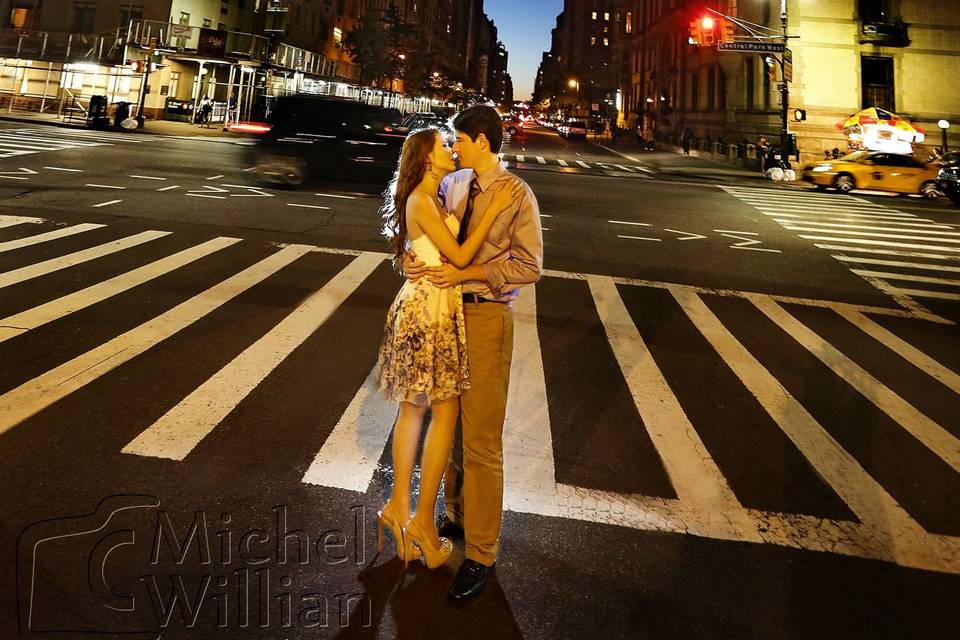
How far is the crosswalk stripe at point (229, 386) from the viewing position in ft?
12.4

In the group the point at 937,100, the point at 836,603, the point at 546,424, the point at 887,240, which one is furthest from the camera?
the point at 937,100

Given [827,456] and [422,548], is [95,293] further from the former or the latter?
[827,456]

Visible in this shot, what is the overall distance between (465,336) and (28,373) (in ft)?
13.7

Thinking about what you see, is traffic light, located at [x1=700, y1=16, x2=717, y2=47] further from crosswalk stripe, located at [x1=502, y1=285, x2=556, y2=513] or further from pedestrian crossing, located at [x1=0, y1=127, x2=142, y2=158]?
crosswalk stripe, located at [x1=502, y1=285, x2=556, y2=513]

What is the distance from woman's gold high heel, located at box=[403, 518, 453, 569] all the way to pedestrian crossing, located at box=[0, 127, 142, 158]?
68.1 ft

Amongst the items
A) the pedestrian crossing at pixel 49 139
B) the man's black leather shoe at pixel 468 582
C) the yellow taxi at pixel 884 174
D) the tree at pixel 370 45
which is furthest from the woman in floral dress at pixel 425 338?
the tree at pixel 370 45

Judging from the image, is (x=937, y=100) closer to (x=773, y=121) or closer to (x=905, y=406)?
(x=773, y=121)

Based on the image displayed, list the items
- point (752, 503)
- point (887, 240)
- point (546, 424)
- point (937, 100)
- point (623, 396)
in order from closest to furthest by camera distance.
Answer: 1. point (752, 503)
2. point (546, 424)
3. point (623, 396)
4. point (887, 240)
5. point (937, 100)

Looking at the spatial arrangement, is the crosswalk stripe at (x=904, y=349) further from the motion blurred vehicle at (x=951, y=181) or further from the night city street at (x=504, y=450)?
the motion blurred vehicle at (x=951, y=181)

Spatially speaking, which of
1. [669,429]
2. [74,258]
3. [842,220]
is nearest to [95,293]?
[74,258]

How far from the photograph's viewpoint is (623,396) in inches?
198

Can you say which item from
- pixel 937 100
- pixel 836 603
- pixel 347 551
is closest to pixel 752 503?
pixel 836 603

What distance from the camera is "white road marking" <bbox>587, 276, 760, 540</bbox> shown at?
3.53 meters

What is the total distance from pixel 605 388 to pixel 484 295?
9.21 ft
